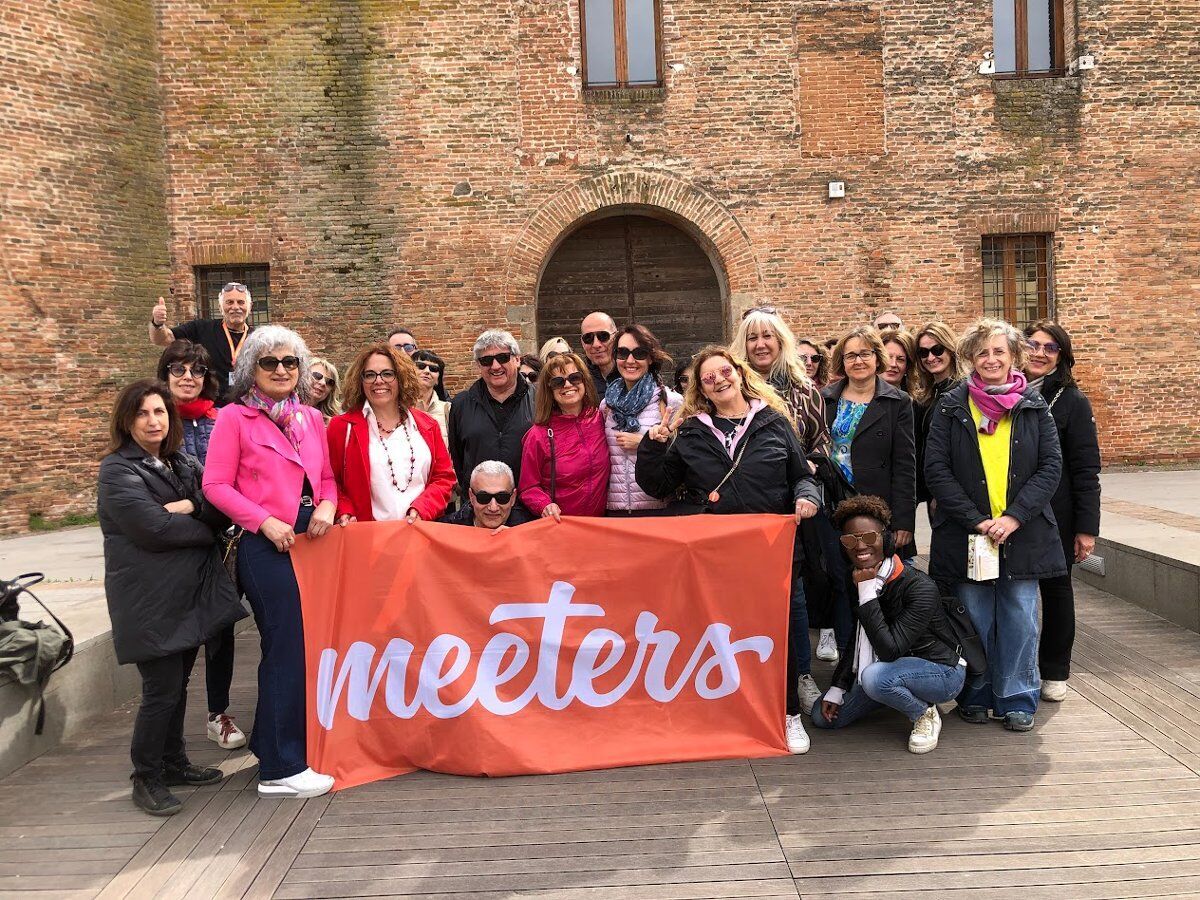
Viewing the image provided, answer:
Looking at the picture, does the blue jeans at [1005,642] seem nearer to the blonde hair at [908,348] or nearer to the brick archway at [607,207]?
the blonde hair at [908,348]

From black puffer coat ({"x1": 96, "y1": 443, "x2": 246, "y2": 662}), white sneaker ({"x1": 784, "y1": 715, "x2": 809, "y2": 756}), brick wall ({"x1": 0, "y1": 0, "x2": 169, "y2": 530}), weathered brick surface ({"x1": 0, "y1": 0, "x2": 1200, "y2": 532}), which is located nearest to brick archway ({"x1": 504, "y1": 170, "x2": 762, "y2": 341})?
weathered brick surface ({"x1": 0, "y1": 0, "x2": 1200, "y2": 532})

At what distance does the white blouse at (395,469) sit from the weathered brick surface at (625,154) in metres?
7.83

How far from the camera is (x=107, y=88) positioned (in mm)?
11891

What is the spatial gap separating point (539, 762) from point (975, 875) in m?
1.90

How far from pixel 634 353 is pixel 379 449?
4.76ft

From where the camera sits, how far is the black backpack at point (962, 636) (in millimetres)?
4562

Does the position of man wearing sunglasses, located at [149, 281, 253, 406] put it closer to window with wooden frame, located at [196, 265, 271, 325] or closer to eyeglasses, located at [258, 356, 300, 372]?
eyeglasses, located at [258, 356, 300, 372]

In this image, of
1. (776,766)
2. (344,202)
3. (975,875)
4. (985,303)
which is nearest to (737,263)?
(985,303)

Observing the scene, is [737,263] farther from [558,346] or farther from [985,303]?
[558,346]

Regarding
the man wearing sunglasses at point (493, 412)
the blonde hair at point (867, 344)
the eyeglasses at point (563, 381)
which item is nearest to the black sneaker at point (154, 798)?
the man wearing sunglasses at point (493, 412)

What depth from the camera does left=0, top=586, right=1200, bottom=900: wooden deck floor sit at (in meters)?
3.34

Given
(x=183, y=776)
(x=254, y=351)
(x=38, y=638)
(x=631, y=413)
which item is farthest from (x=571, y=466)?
(x=38, y=638)

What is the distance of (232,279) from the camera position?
12898mm

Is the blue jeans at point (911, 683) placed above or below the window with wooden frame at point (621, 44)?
below
